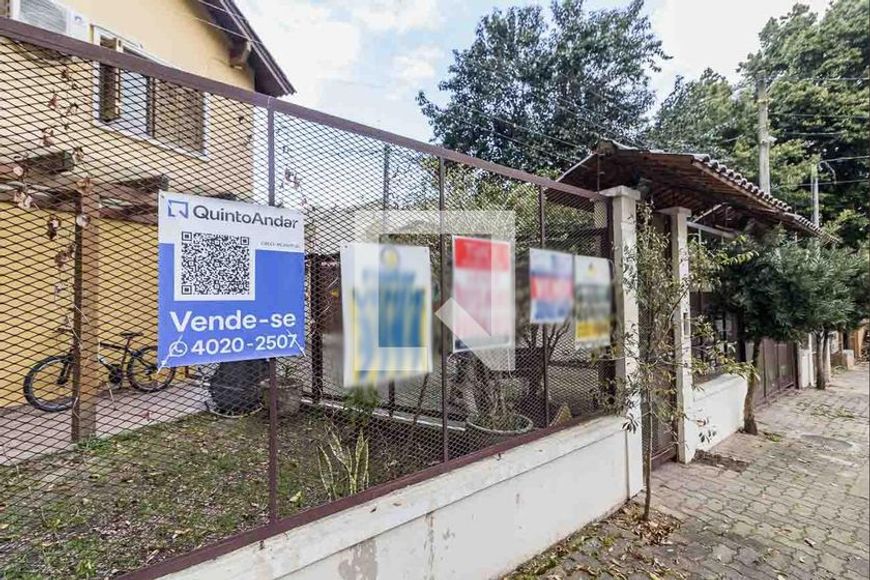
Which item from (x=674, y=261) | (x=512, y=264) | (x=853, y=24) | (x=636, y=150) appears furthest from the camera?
(x=853, y=24)

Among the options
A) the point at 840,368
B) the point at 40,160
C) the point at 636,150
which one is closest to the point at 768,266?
the point at 636,150

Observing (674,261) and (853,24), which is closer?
(674,261)

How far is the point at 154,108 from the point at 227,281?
0.88 m

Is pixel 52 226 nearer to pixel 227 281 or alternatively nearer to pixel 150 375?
pixel 150 375

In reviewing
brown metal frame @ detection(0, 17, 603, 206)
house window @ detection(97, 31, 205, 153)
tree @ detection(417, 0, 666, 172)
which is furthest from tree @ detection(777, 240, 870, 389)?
tree @ detection(417, 0, 666, 172)

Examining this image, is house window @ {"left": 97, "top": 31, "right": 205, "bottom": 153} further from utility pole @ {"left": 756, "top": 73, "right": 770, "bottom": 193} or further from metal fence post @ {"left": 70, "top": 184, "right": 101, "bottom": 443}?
utility pole @ {"left": 756, "top": 73, "right": 770, "bottom": 193}

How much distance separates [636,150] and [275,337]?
125 inches

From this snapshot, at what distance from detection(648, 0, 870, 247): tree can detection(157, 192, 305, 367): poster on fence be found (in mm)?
13068

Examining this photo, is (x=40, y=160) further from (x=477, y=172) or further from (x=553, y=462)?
(x=553, y=462)

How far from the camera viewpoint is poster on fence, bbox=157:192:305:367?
1795 millimetres

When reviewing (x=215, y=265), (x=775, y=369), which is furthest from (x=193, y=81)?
(x=775, y=369)

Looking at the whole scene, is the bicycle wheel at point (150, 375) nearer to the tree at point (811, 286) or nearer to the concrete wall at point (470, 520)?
the concrete wall at point (470, 520)

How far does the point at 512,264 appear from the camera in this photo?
3.23 m

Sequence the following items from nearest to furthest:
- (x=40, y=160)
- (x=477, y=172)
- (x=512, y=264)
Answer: (x=40, y=160) < (x=512, y=264) < (x=477, y=172)
